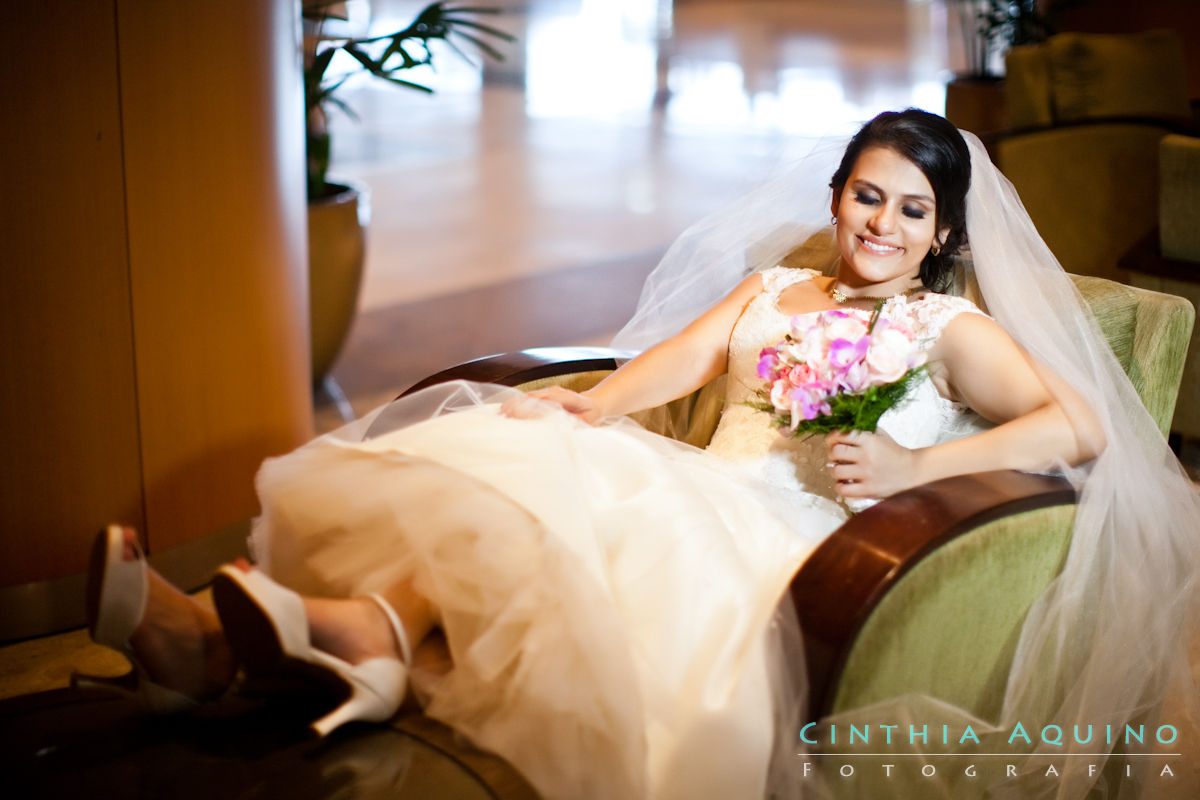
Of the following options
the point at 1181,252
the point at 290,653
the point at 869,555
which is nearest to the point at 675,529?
the point at 869,555

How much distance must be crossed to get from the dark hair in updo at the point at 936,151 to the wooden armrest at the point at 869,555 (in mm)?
533

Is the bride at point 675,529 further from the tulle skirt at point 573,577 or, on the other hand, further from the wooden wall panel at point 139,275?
the wooden wall panel at point 139,275

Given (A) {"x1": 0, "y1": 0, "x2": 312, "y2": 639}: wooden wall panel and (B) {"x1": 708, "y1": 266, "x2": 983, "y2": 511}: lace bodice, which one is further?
(A) {"x1": 0, "y1": 0, "x2": 312, "y2": 639}: wooden wall panel

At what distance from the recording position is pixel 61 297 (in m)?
2.62

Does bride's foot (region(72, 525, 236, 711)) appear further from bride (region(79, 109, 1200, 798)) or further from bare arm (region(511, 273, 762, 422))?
bare arm (region(511, 273, 762, 422))

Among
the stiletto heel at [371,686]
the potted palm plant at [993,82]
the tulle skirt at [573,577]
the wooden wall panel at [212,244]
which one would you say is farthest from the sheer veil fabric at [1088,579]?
the potted palm plant at [993,82]

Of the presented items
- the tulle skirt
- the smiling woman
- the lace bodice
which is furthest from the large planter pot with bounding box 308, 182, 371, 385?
the smiling woman

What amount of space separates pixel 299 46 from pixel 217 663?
1.88 meters

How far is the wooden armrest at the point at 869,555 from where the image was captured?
1657 millimetres

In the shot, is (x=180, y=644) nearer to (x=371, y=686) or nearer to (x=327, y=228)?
(x=371, y=686)

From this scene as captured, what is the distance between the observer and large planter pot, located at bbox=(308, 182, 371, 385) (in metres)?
4.18

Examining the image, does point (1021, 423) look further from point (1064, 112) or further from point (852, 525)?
point (1064, 112)

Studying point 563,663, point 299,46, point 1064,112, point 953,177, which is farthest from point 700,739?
point 1064,112

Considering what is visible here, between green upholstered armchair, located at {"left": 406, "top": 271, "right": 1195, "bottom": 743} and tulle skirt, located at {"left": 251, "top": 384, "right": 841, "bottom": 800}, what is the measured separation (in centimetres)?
7
